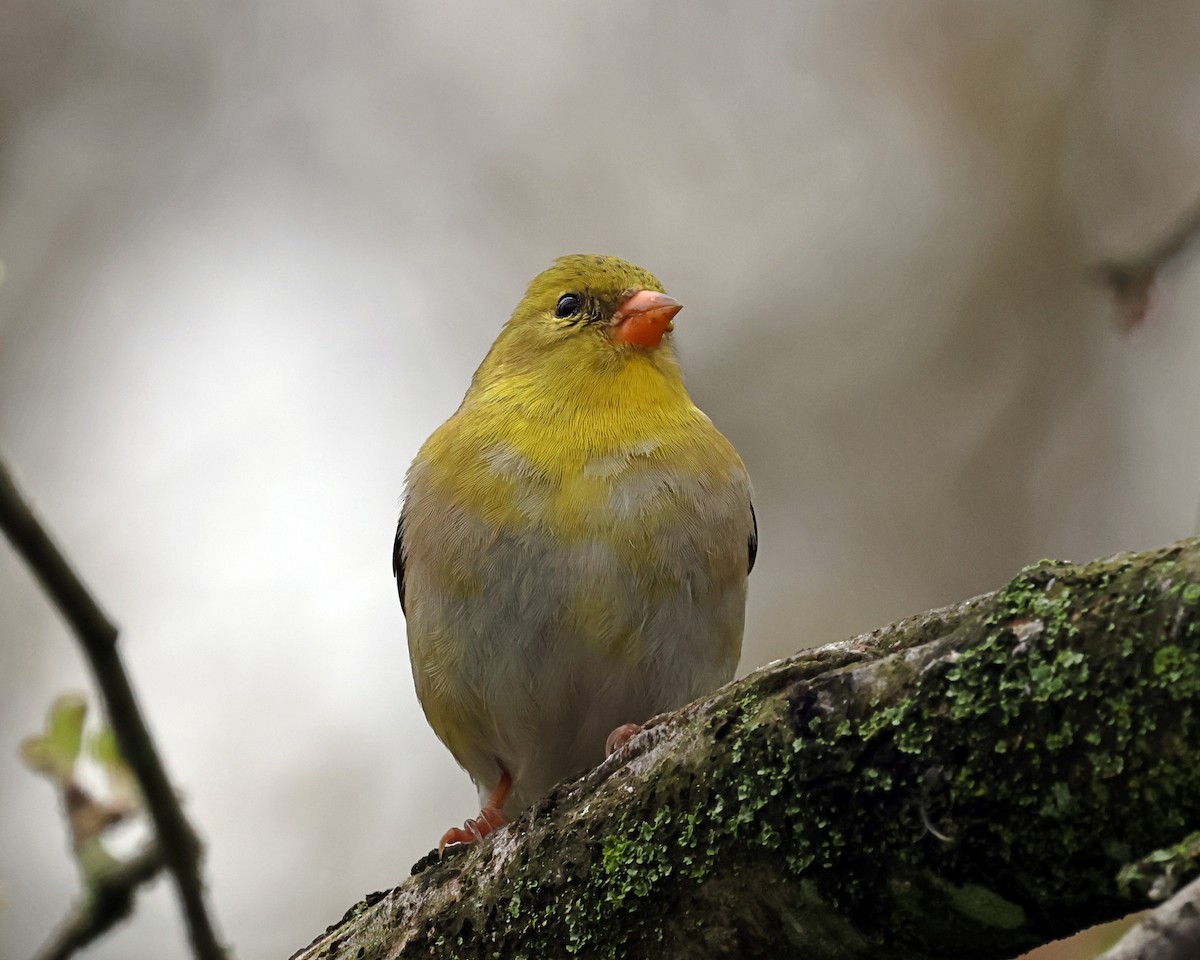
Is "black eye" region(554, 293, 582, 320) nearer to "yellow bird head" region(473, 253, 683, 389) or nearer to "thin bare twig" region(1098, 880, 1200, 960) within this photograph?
"yellow bird head" region(473, 253, 683, 389)

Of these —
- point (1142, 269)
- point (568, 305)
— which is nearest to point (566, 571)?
point (568, 305)

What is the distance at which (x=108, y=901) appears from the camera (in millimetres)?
3549

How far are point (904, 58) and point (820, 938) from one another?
849 cm

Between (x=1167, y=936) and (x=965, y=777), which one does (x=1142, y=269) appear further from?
(x=1167, y=936)

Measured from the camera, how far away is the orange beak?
457 cm

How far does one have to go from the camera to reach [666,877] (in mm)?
2221

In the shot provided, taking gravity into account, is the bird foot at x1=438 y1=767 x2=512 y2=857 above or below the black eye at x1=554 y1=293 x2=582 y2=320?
below

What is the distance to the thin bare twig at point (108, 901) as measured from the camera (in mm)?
3516

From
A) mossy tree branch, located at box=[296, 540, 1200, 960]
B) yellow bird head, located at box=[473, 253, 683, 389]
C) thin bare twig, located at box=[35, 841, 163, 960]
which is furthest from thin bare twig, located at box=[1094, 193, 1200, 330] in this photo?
thin bare twig, located at box=[35, 841, 163, 960]

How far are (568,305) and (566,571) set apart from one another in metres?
1.46

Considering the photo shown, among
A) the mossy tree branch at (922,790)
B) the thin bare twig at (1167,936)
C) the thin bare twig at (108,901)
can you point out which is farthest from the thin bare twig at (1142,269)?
the thin bare twig at (108,901)

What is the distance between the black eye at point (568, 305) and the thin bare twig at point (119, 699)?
2186mm

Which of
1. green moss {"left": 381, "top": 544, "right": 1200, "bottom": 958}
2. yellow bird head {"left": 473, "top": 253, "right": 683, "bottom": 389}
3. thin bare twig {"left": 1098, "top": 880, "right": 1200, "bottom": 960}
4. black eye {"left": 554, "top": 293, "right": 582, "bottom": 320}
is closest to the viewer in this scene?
thin bare twig {"left": 1098, "top": 880, "right": 1200, "bottom": 960}

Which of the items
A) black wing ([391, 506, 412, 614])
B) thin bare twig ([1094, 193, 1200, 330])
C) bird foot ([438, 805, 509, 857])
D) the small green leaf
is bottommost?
thin bare twig ([1094, 193, 1200, 330])
